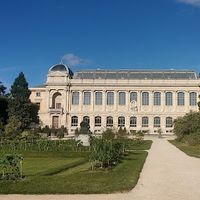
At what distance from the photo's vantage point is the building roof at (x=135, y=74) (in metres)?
98.2

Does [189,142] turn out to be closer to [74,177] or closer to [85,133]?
[85,133]

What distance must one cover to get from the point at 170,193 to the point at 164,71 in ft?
292

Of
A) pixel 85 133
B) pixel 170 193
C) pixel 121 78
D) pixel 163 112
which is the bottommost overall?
pixel 170 193

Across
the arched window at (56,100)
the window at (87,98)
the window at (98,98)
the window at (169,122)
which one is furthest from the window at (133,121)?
the arched window at (56,100)

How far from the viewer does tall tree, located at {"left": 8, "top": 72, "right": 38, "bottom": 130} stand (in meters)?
76.0

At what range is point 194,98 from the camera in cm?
9569

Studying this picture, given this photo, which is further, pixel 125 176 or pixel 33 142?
pixel 33 142

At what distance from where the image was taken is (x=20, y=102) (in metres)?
77.2

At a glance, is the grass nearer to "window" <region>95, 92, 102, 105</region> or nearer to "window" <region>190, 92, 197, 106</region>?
"window" <region>95, 92, 102, 105</region>

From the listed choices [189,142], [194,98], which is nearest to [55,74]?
[194,98]

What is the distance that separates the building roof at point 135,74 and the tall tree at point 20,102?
2093 cm

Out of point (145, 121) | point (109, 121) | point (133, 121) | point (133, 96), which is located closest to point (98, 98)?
point (109, 121)

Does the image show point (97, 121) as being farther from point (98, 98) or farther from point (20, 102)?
point (20, 102)

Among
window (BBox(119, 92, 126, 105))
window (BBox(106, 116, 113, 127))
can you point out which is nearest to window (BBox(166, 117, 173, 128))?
window (BBox(119, 92, 126, 105))
